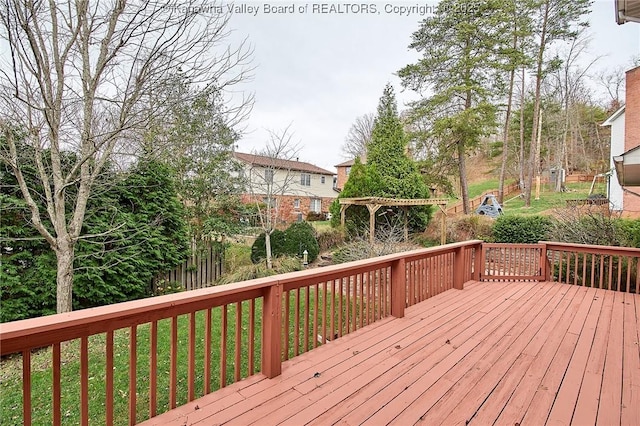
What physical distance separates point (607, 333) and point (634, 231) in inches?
190

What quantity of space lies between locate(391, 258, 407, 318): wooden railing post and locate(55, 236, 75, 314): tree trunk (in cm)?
432

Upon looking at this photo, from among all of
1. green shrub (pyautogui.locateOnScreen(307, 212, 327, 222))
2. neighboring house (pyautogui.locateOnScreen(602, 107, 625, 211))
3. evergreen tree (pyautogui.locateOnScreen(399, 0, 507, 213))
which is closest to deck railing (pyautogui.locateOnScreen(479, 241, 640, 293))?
evergreen tree (pyautogui.locateOnScreen(399, 0, 507, 213))

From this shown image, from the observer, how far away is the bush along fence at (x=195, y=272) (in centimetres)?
673

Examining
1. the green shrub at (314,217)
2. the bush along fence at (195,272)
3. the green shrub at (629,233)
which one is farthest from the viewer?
the green shrub at (314,217)

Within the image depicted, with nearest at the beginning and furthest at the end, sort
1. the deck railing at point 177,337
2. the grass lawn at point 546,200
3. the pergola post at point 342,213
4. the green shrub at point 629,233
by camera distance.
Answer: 1. the deck railing at point 177,337
2. the green shrub at point 629,233
3. the pergola post at point 342,213
4. the grass lawn at point 546,200

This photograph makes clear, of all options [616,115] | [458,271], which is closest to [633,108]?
[616,115]

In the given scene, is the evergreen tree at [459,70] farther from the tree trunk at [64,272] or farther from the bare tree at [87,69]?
the tree trunk at [64,272]

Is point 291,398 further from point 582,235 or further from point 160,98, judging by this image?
point 582,235

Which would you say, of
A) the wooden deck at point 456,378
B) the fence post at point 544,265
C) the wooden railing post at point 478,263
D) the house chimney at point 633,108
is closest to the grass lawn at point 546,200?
the house chimney at point 633,108

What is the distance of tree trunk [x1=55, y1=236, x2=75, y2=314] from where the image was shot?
4.38 m

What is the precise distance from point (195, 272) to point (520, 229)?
9484 mm

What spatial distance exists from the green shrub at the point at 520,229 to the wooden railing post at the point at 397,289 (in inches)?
312

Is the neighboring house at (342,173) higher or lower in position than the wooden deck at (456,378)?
higher

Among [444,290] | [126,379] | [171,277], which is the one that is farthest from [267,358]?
[171,277]
